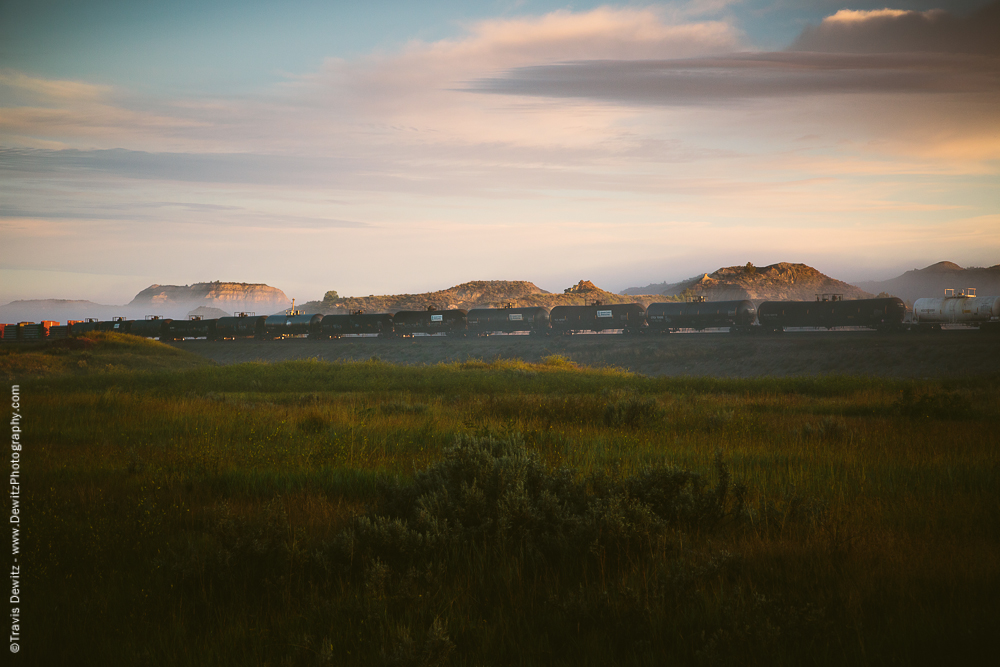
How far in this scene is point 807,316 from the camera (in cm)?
5934

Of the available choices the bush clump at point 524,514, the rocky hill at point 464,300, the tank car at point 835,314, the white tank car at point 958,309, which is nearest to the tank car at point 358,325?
the tank car at point 835,314

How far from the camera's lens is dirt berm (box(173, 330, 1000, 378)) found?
40.7 m

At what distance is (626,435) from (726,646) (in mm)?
7942

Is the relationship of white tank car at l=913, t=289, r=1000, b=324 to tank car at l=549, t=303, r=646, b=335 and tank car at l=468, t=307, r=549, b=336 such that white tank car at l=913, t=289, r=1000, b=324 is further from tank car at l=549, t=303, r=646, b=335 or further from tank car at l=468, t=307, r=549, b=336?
tank car at l=468, t=307, r=549, b=336

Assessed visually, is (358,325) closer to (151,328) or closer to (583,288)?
(151,328)

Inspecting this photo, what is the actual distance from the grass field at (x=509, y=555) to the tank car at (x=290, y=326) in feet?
235

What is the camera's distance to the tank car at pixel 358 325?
3014 inches

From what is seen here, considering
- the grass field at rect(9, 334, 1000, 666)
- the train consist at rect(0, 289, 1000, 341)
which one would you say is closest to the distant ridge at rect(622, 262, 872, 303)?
the train consist at rect(0, 289, 1000, 341)

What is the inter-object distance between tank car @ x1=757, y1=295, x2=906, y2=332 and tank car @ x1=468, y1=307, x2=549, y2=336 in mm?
25198

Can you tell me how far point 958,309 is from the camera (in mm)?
56438

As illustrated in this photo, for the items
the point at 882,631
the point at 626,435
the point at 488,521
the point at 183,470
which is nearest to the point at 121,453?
the point at 183,470

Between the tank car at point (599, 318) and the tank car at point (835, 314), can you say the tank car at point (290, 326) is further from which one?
the tank car at point (835, 314)

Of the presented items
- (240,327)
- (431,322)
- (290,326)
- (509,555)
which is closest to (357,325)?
(431,322)

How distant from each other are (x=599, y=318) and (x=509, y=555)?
66.3m
